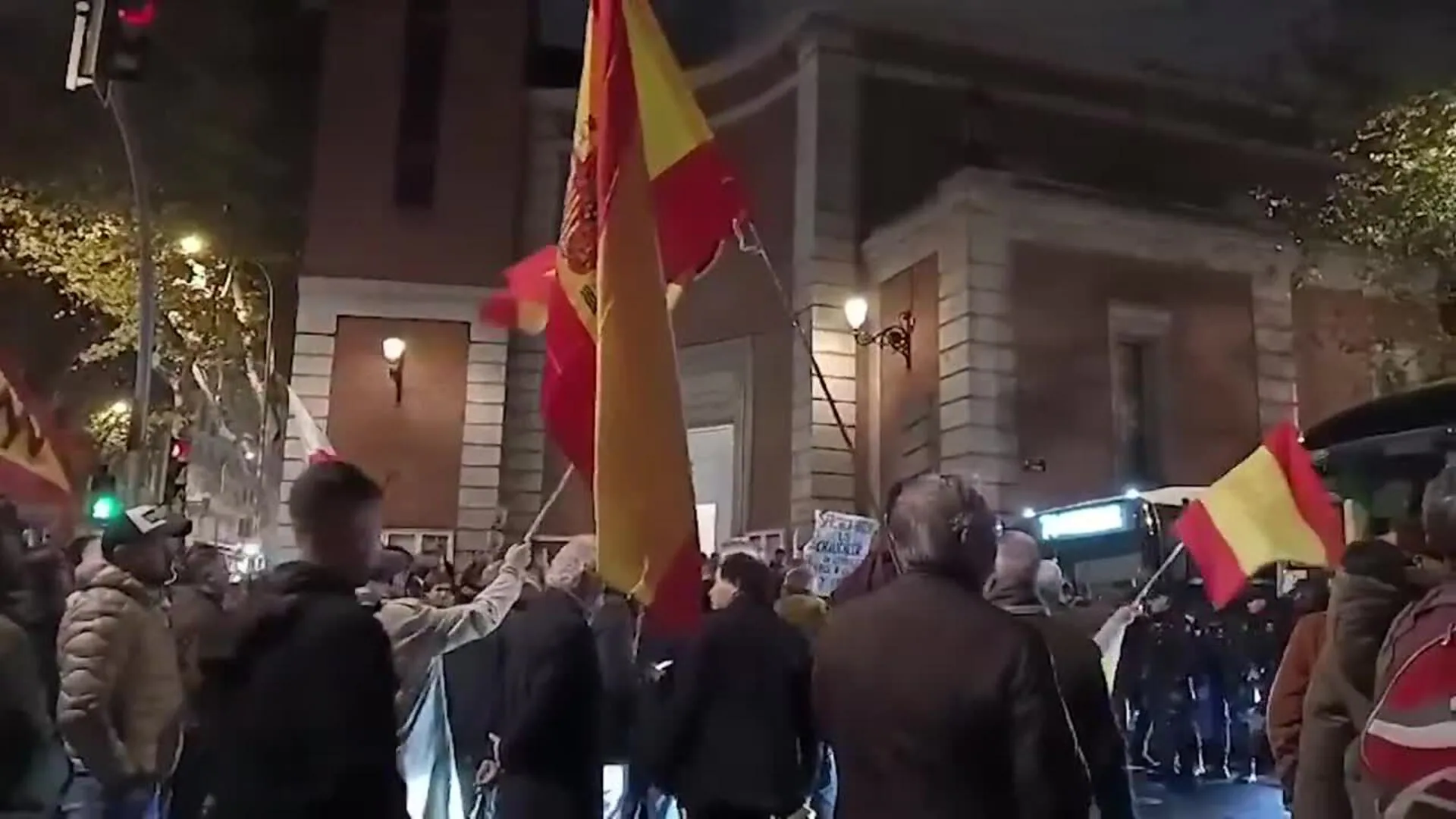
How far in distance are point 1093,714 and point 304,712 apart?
2.11 m

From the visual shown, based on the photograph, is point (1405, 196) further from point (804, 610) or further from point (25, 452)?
point (25, 452)

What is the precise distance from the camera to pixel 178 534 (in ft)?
18.6

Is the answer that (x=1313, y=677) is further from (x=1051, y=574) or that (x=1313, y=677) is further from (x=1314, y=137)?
(x=1314, y=137)

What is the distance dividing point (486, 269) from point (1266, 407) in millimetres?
11886

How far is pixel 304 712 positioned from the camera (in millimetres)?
3023

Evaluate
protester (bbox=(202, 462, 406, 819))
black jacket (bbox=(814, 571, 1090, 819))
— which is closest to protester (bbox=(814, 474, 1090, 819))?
black jacket (bbox=(814, 571, 1090, 819))

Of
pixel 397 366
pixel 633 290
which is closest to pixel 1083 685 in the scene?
pixel 633 290

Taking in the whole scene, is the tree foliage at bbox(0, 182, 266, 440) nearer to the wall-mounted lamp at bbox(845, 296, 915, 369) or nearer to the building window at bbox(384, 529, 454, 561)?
the building window at bbox(384, 529, 454, 561)

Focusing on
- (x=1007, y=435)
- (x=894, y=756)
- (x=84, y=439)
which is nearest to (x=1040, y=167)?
(x=1007, y=435)

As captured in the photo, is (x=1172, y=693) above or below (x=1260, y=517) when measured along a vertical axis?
below

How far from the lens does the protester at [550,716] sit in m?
4.82

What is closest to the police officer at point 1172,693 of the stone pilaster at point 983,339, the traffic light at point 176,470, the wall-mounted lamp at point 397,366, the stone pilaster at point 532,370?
the stone pilaster at point 983,339

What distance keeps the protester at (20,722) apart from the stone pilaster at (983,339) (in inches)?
526

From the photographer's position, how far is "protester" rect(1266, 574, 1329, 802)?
5.75 metres
